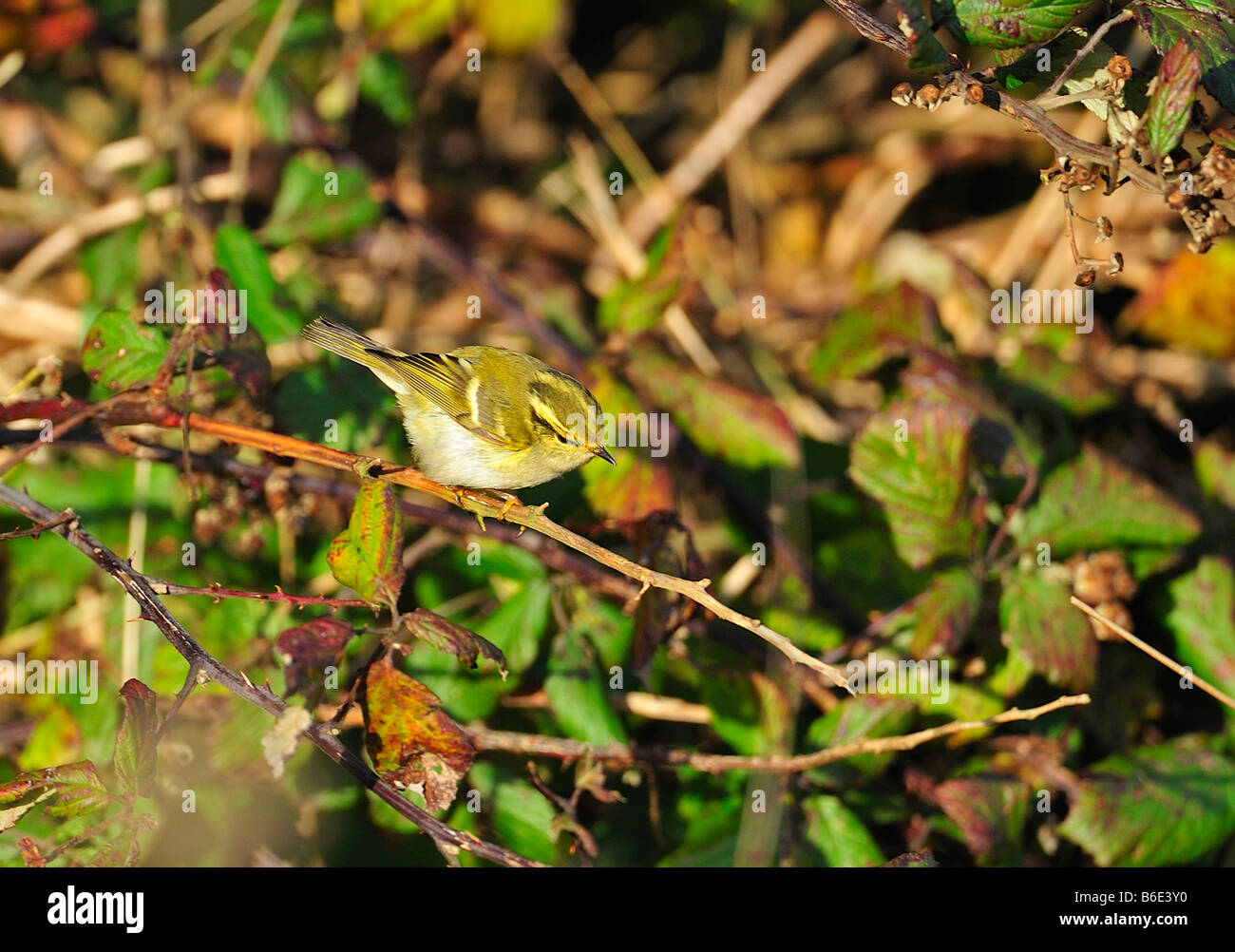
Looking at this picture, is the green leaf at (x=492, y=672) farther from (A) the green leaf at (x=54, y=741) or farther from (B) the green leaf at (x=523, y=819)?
(A) the green leaf at (x=54, y=741)

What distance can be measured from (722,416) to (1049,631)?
109 cm

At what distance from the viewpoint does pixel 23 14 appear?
3.57 meters

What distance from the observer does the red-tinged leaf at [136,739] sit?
192cm

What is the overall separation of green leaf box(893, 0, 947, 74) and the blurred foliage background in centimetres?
111

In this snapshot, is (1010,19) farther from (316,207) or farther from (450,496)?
(316,207)

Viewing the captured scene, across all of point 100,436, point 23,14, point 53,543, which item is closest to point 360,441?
point 100,436

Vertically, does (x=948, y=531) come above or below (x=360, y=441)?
below

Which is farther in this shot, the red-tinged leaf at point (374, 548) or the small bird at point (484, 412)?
the small bird at point (484, 412)

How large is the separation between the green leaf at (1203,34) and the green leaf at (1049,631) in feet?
4.26

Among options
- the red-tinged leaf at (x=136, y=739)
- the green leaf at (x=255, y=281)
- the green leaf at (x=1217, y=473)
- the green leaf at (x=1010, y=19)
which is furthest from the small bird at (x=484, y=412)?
the green leaf at (x=1217, y=473)

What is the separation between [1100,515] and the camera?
2.87m

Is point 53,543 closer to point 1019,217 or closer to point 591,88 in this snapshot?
point 591,88

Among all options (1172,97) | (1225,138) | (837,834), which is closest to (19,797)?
(837,834)
